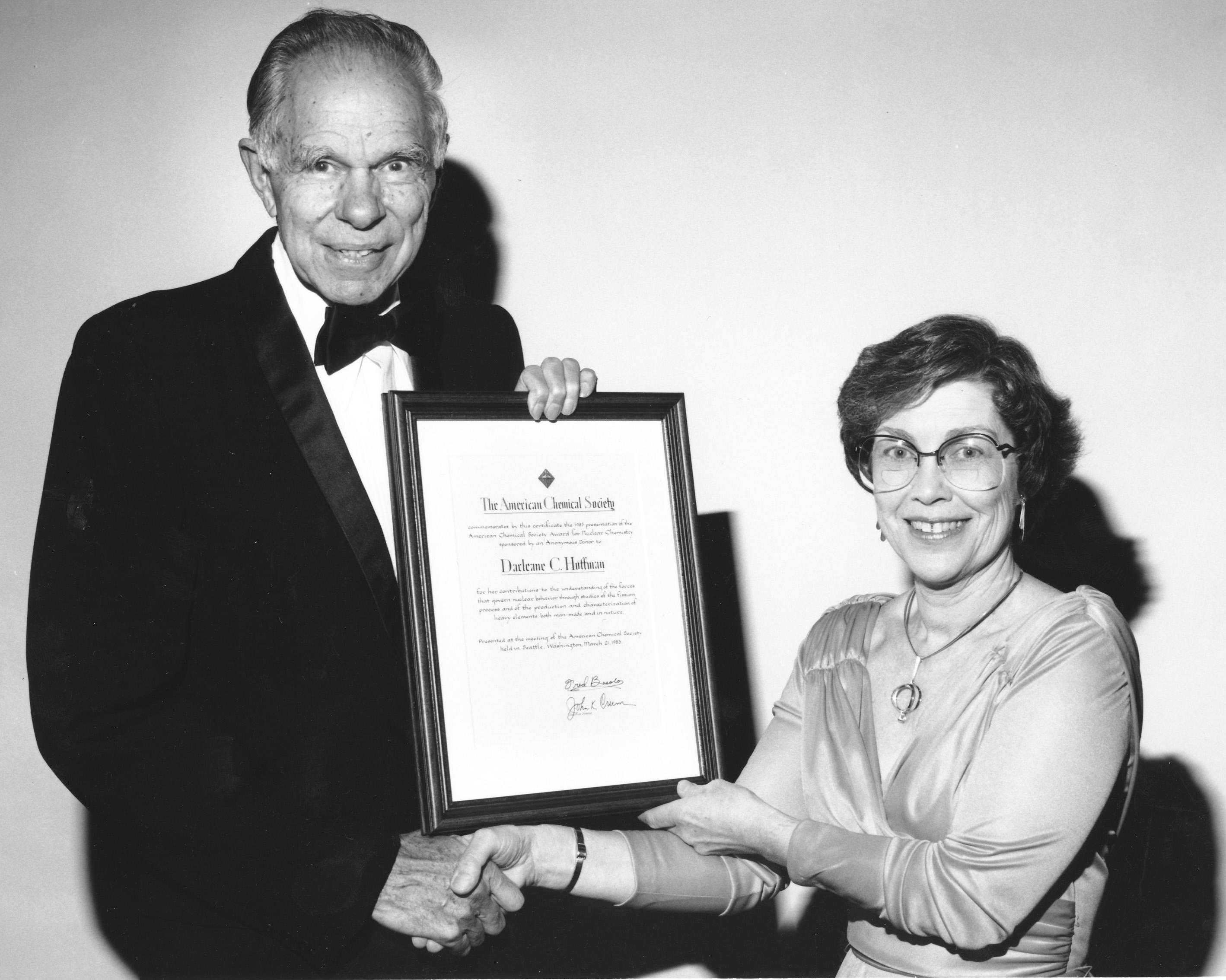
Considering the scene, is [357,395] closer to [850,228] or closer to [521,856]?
[521,856]

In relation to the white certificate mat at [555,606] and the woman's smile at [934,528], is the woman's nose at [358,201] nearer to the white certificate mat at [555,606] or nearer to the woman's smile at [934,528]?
the white certificate mat at [555,606]

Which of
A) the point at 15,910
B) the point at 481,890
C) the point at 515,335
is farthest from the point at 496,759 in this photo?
the point at 15,910

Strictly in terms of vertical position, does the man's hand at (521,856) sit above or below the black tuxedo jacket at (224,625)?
below

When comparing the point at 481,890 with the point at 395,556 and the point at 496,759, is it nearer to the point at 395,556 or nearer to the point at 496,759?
the point at 496,759

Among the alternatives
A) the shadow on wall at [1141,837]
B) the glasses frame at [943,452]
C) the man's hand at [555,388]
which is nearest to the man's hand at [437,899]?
the man's hand at [555,388]

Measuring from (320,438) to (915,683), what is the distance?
127 cm

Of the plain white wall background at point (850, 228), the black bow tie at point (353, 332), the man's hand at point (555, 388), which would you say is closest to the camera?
the man's hand at point (555, 388)

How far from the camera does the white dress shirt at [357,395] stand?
223cm

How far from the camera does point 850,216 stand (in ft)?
10.3

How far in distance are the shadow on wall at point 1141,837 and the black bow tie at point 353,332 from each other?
185cm

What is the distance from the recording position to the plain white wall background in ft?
9.87

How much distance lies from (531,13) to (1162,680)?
2.51m

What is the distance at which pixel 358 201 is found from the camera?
2143 mm
